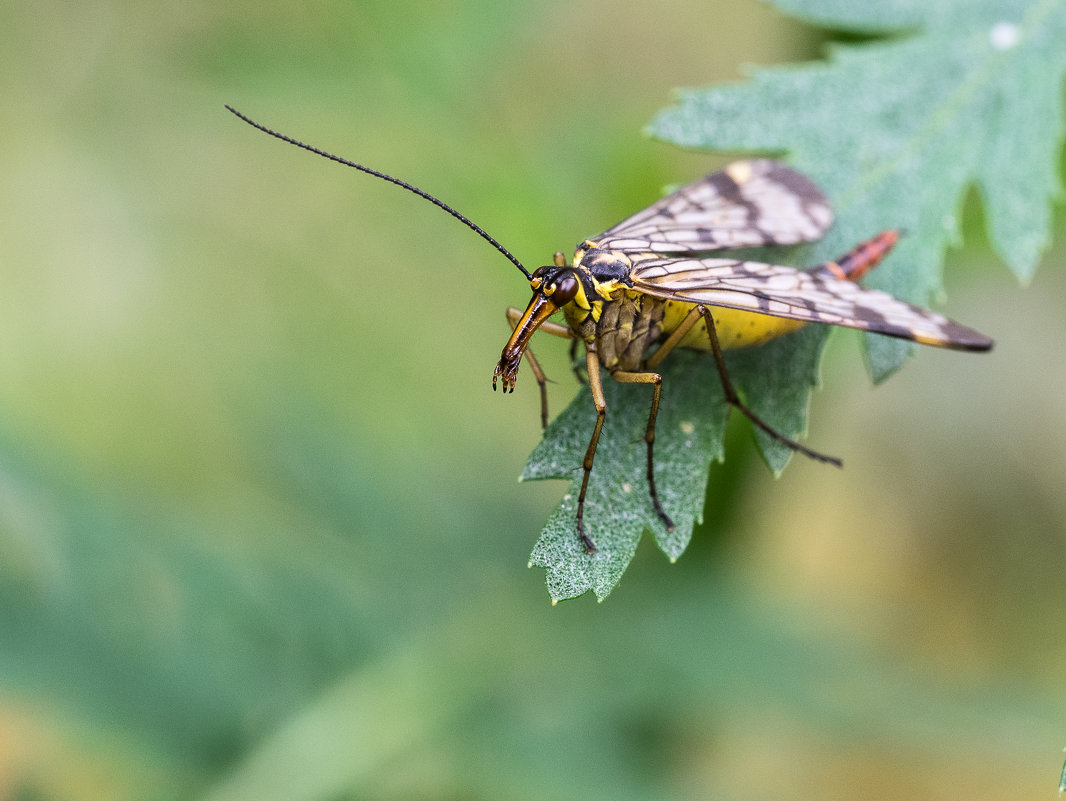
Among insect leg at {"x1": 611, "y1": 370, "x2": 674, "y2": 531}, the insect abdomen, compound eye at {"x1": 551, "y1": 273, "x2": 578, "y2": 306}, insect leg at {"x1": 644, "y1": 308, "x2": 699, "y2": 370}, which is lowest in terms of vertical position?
insect leg at {"x1": 611, "y1": 370, "x2": 674, "y2": 531}

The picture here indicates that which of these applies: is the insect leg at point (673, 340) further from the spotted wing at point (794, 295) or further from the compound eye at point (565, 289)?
the compound eye at point (565, 289)

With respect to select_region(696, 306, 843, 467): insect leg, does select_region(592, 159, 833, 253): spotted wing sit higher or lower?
higher

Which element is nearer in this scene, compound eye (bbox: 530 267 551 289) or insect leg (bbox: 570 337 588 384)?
compound eye (bbox: 530 267 551 289)

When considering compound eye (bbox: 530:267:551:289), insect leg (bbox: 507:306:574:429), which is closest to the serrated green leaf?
insect leg (bbox: 507:306:574:429)

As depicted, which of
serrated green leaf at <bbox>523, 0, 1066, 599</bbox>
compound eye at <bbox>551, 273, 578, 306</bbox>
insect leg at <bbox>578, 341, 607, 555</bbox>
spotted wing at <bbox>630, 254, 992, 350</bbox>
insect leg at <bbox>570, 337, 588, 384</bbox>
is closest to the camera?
insect leg at <bbox>578, 341, 607, 555</bbox>

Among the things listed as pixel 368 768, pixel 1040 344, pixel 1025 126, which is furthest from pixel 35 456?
pixel 1040 344

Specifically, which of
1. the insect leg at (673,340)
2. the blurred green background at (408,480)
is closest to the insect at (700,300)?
the insect leg at (673,340)

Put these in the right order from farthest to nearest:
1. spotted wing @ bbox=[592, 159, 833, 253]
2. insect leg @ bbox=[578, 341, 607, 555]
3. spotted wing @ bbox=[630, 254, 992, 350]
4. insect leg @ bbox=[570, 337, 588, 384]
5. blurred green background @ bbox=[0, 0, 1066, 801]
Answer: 1. blurred green background @ bbox=[0, 0, 1066, 801]
2. insect leg @ bbox=[570, 337, 588, 384]
3. spotted wing @ bbox=[592, 159, 833, 253]
4. spotted wing @ bbox=[630, 254, 992, 350]
5. insect leg @ bbox=[578, 341, 607, 555]

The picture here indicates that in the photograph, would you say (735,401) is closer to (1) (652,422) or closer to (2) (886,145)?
(1) (652,422)

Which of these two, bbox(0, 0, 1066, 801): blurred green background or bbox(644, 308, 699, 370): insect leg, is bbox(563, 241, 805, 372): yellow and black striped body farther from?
bbox(0, 0, 1066, 801): blurred green background
